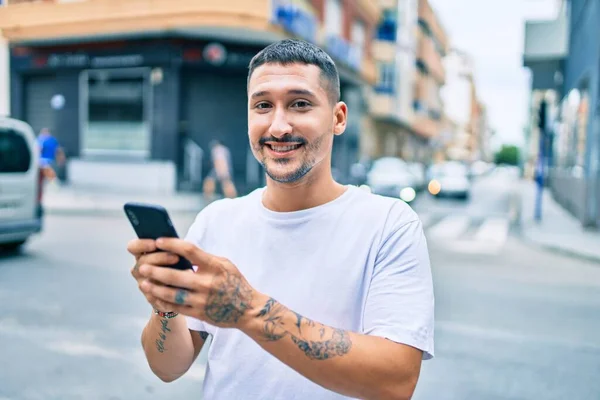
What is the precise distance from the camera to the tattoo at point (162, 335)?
1503 mm

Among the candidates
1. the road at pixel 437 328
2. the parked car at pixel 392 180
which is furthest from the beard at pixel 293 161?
the parked car at pixel 392 180

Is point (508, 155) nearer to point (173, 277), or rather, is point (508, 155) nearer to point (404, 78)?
point (404, 78)

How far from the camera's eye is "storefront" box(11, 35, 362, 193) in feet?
58.4

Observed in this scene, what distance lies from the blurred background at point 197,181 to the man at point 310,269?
965mm

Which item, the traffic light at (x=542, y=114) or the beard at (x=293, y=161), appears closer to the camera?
the beard at (x=293, y=161)

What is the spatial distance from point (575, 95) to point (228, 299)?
19697 mm

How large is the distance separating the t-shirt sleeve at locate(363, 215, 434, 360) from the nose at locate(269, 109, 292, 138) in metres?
0.35

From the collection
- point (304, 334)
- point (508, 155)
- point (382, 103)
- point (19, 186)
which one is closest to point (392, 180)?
point (19, 186)

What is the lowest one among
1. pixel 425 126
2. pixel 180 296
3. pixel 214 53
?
pixel 180 296

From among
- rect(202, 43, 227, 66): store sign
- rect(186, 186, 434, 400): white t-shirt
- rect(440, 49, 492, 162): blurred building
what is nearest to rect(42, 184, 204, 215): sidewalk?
rect(202, 43, 227, 66): store sign

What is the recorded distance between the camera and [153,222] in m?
1.07

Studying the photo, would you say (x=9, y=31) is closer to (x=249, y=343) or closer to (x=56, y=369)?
(x=249, y=343)

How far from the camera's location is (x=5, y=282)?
6.04 m

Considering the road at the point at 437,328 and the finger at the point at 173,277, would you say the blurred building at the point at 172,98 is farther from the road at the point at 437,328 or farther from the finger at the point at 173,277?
the finger at the point at 173,277
